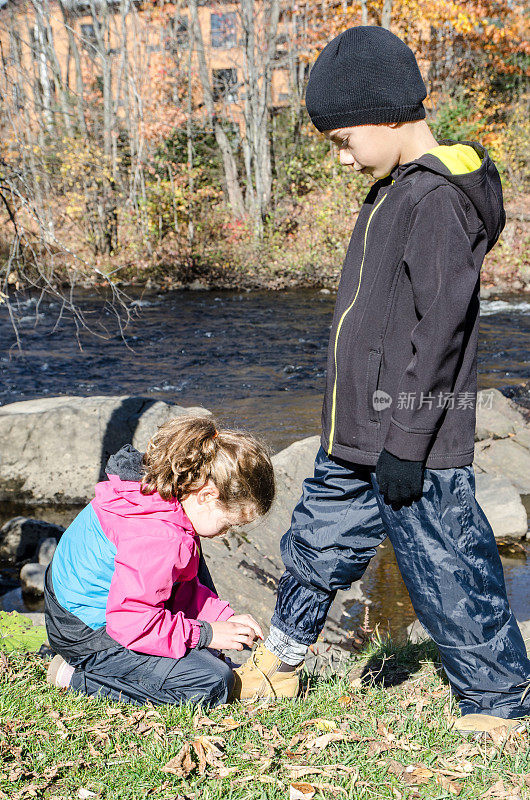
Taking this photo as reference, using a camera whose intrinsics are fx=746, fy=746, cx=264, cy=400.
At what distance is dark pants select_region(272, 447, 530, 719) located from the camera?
2.50 m

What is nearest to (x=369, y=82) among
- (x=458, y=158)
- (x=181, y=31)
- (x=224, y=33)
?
(x=458, y=158)

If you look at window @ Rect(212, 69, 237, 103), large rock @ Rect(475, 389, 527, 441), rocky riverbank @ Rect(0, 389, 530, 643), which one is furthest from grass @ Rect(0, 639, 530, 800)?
window @ Rect(212, 69, 237, 103)

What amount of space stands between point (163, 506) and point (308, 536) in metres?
0.55

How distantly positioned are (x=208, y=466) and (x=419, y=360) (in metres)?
0.90

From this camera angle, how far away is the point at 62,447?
22.9ft

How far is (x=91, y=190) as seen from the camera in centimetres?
1858

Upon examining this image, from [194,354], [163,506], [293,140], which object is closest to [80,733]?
[163,506]

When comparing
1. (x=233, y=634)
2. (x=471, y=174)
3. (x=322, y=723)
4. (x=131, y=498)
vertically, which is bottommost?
(x=322, y=723)

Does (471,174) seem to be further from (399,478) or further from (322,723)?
(322,723)

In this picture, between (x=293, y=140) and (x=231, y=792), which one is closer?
(x=231, y=792)

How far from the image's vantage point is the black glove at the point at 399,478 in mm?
2424

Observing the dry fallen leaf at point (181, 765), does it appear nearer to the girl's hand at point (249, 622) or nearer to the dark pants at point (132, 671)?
the dark pants at point (132, 671)

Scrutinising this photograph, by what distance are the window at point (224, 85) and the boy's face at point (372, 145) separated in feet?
61.1

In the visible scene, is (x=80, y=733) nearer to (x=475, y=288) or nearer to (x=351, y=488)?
(x=351, y=488)
